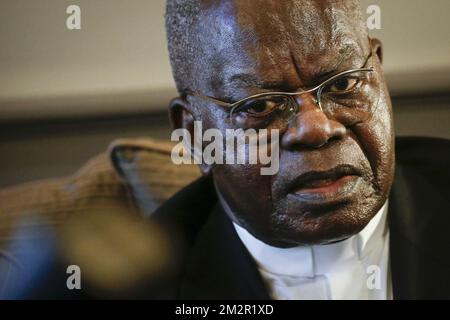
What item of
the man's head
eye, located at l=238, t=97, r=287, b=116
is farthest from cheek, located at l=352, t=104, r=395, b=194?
eye, located at l=238, t=97, r=287, b=116

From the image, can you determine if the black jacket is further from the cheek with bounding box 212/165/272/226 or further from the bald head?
the bald head

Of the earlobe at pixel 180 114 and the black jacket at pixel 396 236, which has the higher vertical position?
the earlobe at pixel 180 114

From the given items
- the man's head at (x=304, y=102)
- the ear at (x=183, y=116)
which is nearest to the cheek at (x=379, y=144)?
the man's head at (x=304, y=102)

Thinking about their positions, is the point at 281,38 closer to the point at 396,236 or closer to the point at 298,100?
the point at 298,100

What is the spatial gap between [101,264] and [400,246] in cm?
49

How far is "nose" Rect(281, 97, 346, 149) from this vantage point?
2.83 feet

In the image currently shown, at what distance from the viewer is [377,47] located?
3.13ft

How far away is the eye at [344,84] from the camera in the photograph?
89 cm

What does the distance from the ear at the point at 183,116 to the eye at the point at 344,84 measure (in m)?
0.21

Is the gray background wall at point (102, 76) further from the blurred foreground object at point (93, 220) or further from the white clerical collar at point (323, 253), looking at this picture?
the white clerical collar at point (323, 253)

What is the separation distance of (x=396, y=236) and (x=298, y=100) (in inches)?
10.5

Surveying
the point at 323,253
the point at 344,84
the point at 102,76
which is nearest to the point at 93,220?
the point at 102,76

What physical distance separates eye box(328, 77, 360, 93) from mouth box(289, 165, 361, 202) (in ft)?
0.35
